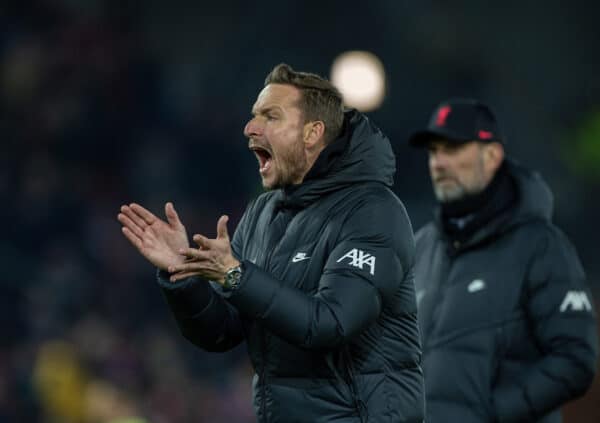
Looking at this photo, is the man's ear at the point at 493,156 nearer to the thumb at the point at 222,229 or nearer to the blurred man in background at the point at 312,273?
the blurred man in background at the point at 312,273

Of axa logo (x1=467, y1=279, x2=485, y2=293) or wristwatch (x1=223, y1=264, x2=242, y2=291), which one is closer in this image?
wristwatch (x1=223, y1=264, x2=242, y2=291)

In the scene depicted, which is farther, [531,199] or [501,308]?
[531,199]

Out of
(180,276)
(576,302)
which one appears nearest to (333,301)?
(180,276)

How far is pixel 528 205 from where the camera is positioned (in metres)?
Result: 5.52

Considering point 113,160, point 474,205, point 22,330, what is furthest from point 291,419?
point 113,160

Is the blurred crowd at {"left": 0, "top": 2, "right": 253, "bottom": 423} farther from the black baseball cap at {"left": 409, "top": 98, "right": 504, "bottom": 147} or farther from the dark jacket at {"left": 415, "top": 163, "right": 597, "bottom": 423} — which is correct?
the dark jacket at {"left": 415, "top": 163, "right": 597, "bottom": 423}

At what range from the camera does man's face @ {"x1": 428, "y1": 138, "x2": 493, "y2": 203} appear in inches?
223

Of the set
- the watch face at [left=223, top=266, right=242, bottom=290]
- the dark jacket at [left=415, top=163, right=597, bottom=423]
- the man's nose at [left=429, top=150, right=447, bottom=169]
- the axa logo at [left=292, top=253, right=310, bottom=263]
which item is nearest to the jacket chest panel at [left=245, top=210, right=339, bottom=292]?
the axa logo at [left=292, top=253, right=310, bottom=263]

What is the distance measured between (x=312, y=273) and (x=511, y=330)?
63.9 inches

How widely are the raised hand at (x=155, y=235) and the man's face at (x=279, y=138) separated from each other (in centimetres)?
36

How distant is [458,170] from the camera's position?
5734mm

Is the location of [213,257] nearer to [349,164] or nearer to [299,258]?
[299,258]

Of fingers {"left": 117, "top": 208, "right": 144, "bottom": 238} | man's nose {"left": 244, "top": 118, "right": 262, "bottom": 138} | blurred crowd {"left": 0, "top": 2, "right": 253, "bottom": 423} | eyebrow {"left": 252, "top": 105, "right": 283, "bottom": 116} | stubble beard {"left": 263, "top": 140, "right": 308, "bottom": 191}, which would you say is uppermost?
eyebrow {"left": 252, "top": 105, "right": 283, "bottom": 116}

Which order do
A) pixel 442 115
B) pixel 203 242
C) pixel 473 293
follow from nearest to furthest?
1. pixel 203 242
2. pixel 473 293
3. pixel 442 115
